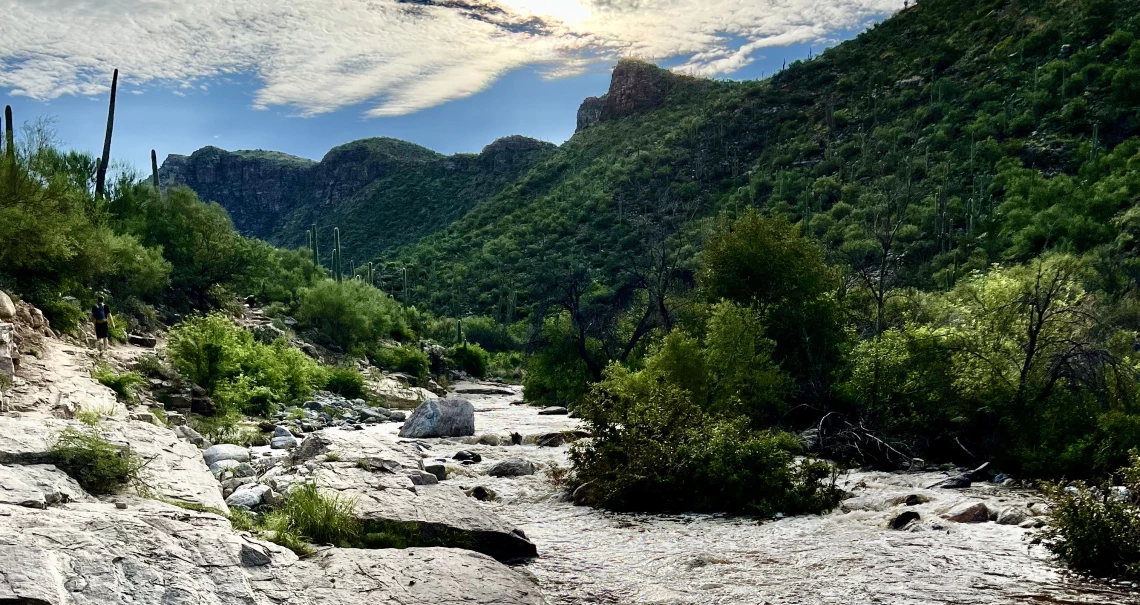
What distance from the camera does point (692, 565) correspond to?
9.17 m

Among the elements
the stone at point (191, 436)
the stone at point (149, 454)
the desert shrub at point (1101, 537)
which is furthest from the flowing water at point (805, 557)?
the stone at point (191, 436)

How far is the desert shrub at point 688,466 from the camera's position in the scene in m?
12.1

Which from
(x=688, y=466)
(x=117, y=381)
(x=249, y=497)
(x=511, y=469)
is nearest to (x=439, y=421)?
(x=511, y=469)

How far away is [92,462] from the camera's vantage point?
7.33m

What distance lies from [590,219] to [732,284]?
45.1 meters

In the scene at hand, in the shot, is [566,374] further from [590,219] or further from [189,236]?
[590,219]

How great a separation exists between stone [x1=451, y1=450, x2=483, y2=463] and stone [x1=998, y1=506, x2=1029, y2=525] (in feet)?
34.7

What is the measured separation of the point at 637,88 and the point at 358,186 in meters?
50.9

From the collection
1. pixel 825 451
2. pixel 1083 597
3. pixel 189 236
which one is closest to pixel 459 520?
pixel 1083 597

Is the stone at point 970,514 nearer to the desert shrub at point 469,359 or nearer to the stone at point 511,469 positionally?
the stone at point 511,469

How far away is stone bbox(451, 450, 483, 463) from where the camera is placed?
17453 millimetres

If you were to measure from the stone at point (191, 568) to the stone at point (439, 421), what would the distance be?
49.1ft

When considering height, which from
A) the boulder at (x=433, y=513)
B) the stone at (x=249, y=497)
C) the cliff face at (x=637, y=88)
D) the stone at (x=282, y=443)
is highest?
the cliff face at (x=637, y=88)

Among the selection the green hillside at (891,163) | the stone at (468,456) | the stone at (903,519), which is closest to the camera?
the stone at (903,519)
